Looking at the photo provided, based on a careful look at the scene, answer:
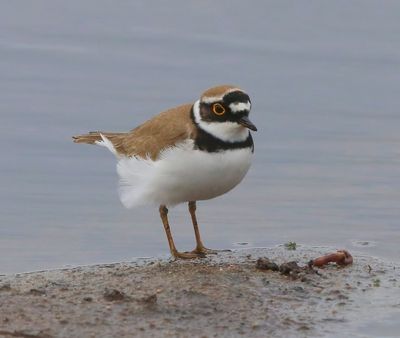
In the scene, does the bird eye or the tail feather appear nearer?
the bird eye

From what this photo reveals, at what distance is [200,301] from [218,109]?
1.83 m

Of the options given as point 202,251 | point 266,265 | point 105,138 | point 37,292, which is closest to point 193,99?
point 105,138

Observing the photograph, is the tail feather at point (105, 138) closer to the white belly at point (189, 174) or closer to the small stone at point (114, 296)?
the white belly at point (189, 174)

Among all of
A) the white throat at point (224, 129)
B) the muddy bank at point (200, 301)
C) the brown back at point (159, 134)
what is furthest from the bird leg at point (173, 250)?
the white throat at point (224, 129)

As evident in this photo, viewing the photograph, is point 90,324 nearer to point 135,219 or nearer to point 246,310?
point 246,310

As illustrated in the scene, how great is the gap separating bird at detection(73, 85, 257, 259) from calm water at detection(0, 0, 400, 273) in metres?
1.17

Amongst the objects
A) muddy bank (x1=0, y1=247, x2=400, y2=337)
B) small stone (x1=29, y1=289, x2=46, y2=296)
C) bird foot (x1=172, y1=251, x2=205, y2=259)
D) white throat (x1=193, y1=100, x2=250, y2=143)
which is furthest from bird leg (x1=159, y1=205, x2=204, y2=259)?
small stone (x1=29, y1=289, x2=46, y2=296)

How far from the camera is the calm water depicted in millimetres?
11680

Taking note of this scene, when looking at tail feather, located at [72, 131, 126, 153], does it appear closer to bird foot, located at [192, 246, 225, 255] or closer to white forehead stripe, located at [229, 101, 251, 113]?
bird foot, located at [192, 246, 225, 255]

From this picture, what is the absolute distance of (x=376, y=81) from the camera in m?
15.3

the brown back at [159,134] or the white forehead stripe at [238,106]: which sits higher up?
the white forehead stripe at [238,106]

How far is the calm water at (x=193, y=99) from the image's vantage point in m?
11.7

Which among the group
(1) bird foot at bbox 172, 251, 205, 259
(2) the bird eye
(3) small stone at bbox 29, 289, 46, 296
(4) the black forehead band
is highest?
(4) the black forehead band

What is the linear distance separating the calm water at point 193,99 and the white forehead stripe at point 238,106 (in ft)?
6.08
